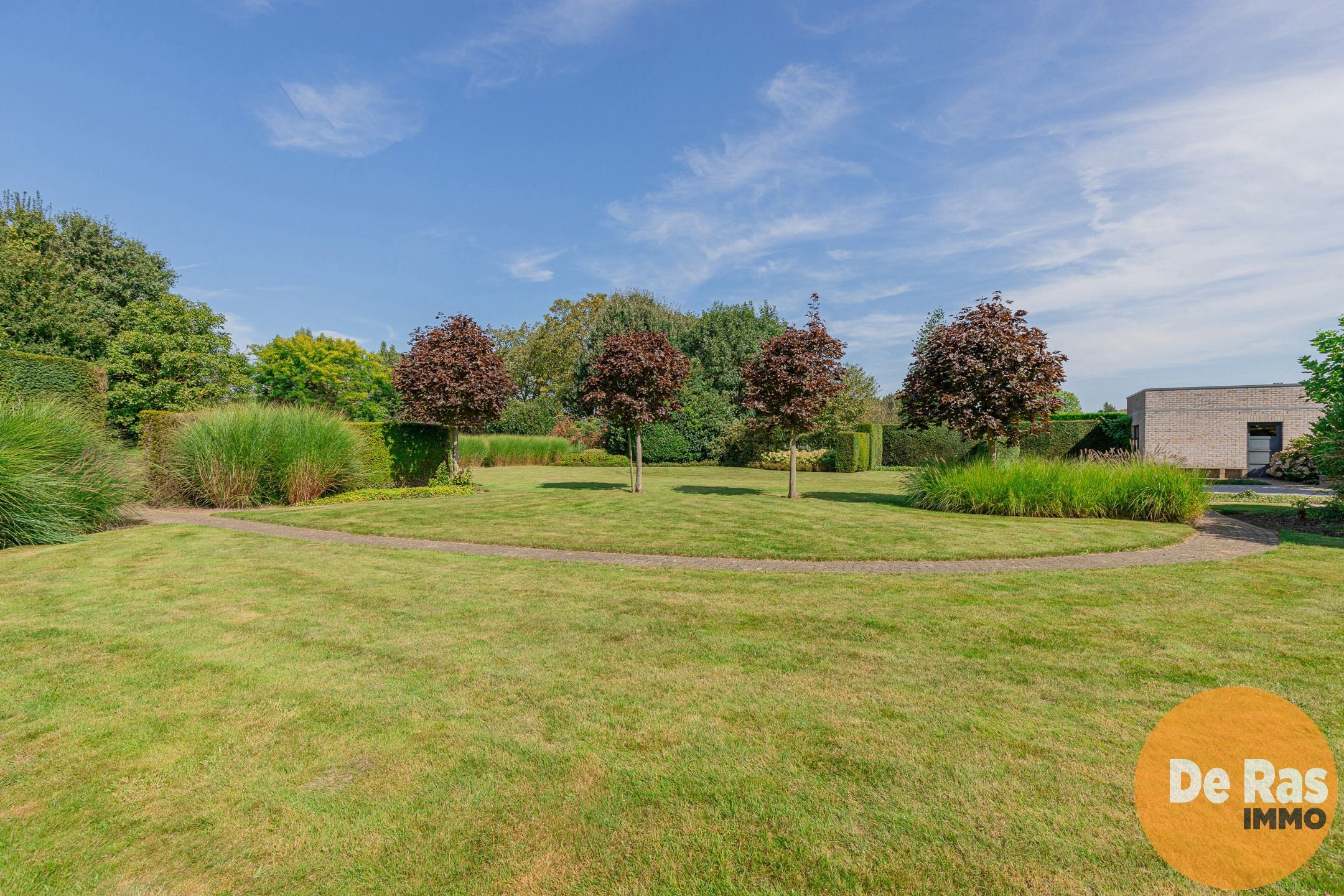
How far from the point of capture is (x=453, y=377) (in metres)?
16.5

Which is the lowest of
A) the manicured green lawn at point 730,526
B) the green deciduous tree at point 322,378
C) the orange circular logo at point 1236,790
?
the orange circular logo at point 1236,790

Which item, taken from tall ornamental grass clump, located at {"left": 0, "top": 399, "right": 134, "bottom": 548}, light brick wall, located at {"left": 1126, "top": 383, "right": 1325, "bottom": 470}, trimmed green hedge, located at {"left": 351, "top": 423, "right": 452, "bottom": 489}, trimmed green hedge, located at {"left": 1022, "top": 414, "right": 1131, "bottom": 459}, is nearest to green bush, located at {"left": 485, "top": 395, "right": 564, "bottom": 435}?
trimmed green hedge, located at {"left": 351, "top": 423, "right": 452, "bottom": 489}

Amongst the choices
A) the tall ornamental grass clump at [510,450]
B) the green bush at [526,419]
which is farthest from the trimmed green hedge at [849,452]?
the green bush at [526,419]

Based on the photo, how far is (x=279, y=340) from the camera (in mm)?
37000

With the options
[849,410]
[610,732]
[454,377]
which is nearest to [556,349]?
[849,410]

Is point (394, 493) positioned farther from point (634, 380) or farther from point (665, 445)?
point (665, 445)

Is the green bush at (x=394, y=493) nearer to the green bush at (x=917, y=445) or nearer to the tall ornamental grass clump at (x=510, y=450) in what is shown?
the tall ornamental grass clump at (x=510, y=450)

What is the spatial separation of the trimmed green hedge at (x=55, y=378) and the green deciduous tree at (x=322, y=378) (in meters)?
21.5

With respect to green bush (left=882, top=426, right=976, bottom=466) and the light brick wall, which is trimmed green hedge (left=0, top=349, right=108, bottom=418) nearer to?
green bush (left=882, top=426, right=976, bottom=466)

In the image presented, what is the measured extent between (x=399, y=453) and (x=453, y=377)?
2829mm

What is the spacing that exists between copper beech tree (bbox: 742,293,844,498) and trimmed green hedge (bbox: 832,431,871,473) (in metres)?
11.7

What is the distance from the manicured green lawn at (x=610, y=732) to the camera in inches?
78.7

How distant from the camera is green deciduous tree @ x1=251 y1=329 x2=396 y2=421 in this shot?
36.1m

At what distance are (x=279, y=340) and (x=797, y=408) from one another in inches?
1405
